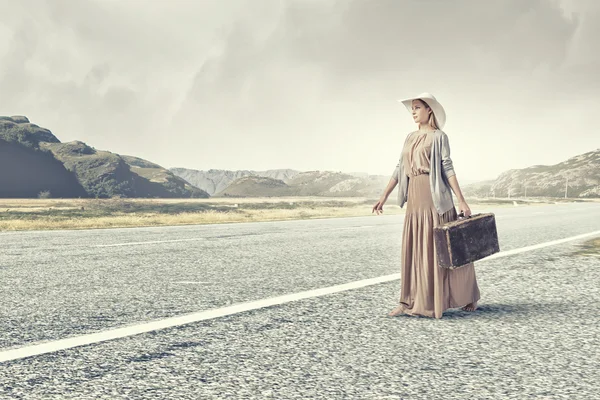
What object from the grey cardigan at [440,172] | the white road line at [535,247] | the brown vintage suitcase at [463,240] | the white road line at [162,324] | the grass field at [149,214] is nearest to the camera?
the white road line at [162,324]

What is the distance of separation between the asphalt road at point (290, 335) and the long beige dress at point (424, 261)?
0.17 meters

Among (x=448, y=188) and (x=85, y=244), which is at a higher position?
(x=448, y=188)

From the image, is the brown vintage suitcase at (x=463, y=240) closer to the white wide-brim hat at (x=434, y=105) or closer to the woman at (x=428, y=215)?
the woman at (x=428, y=215)

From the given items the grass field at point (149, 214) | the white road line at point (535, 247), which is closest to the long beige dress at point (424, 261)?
the white road line at point (535, 247)

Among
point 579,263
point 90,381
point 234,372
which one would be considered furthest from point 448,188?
point 579,263

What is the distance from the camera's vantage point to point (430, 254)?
5.12 metres

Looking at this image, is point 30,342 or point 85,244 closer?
point 30,342

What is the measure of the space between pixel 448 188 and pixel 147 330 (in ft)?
9.28

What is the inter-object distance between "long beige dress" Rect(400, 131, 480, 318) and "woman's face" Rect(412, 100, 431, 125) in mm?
119

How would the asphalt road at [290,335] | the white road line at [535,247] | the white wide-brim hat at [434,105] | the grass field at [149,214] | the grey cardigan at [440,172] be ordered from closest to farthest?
1. the asphalt road at [290,335]
2. the grey cardigan at [440,172]
3. the white wide-brim hat at [434,105]
4. the white road line at [535,247]
5. the grass field at [149,214]

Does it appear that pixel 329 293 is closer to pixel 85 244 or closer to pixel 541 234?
pixel 85 244

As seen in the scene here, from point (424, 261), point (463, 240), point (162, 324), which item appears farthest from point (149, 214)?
point (463, 240)

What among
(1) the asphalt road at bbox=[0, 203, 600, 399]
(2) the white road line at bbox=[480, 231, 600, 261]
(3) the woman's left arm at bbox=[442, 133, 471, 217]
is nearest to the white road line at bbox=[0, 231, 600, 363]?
(1) the asphalt road at bbox=[0, 203, 600, 399]

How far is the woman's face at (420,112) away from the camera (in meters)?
5.28
